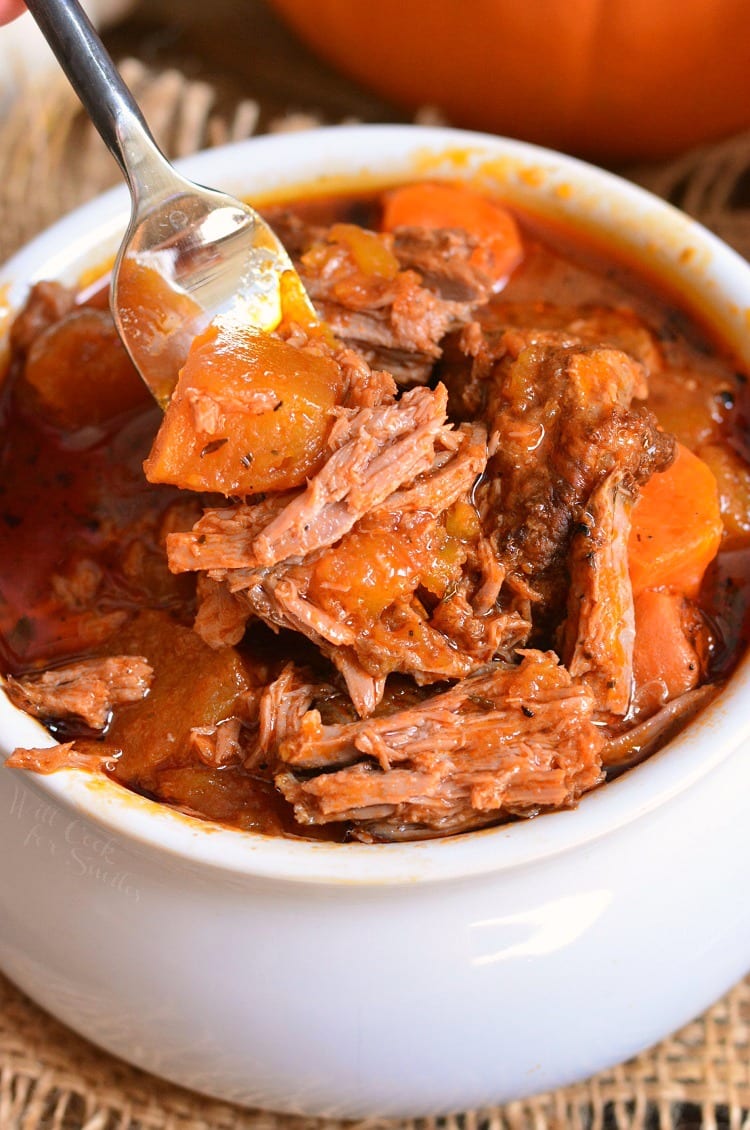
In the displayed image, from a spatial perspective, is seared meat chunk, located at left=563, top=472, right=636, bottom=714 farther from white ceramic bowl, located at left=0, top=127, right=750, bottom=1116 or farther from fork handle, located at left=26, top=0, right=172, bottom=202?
fork handle, located at left=26, top=0, right=172, bottom=202

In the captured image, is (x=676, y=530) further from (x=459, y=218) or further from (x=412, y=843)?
(x=459, y=218)

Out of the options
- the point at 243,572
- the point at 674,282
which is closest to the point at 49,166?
the point at 674,282

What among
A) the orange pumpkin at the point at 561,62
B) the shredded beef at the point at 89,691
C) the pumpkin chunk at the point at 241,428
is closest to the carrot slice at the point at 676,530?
the pumpkin chunk at the point at 241,428

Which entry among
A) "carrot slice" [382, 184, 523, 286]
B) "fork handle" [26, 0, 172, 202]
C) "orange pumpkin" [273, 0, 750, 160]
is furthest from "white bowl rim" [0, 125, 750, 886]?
"orange pumpkin" [273, 0, 750, 160]

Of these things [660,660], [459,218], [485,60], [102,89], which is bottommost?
[660,660]

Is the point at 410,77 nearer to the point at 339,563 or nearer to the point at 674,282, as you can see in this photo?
the point at 674,282

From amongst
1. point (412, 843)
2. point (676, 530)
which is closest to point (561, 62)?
point (676, 530)
